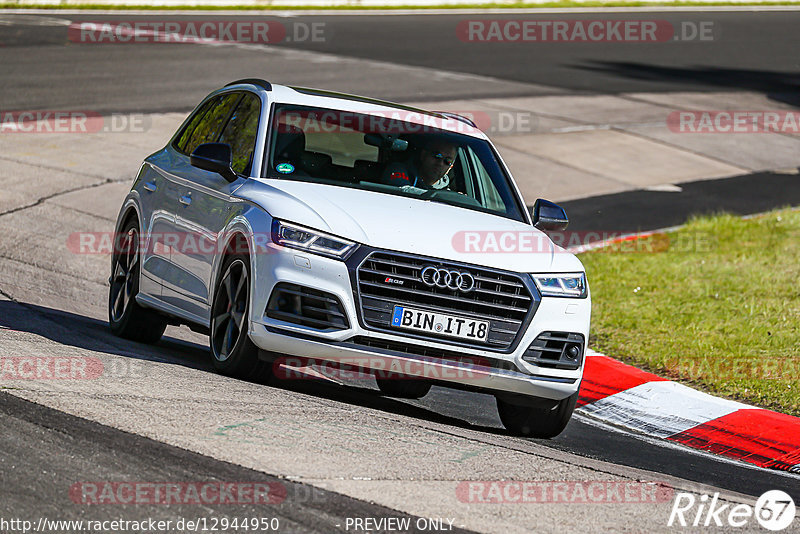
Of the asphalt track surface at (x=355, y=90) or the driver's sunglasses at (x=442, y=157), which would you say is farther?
the driver's sunglasses at (x=442, y=157)

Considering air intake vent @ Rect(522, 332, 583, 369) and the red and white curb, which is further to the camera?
the red and white curb

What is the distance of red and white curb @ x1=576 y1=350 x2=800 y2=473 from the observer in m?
8.13

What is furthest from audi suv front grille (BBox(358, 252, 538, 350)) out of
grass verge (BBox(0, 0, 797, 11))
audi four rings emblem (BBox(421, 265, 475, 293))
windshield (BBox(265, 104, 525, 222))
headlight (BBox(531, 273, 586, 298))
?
grass verge (BBox(0, 0, 797, 11))

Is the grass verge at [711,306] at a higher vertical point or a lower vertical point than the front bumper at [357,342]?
lower

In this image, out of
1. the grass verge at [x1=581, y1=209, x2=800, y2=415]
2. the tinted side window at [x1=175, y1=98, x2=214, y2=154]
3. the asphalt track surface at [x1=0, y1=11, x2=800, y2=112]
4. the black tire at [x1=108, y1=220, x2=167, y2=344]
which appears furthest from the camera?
the asphalt track surface at [x1=0, y1=11, x2=800, y2=112]

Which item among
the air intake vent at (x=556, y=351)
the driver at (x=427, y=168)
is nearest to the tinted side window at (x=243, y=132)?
the driver at (x=427, y=168)

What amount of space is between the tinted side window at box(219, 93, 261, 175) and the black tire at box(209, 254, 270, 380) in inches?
29.5

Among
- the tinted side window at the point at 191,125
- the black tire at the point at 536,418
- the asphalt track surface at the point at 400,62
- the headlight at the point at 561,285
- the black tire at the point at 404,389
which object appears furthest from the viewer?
the asphalt track surface at the point at 400,62

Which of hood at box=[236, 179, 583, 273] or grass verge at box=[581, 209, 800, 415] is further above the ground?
hood at box=[236, 179, 583, 273]

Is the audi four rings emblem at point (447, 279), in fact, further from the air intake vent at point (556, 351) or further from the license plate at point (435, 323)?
the air intake vent at point (556, 351)

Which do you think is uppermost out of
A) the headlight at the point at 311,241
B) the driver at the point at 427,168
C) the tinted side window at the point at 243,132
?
the tinted side window at the point at 243,132

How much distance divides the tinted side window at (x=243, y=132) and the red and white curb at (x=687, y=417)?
9.91 feet

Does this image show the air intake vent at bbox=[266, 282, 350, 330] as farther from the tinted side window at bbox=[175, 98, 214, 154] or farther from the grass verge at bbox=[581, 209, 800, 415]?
the grass verge at bbox=[581, 209, 800, 415]

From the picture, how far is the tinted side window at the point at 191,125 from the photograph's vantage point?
29.5ft
